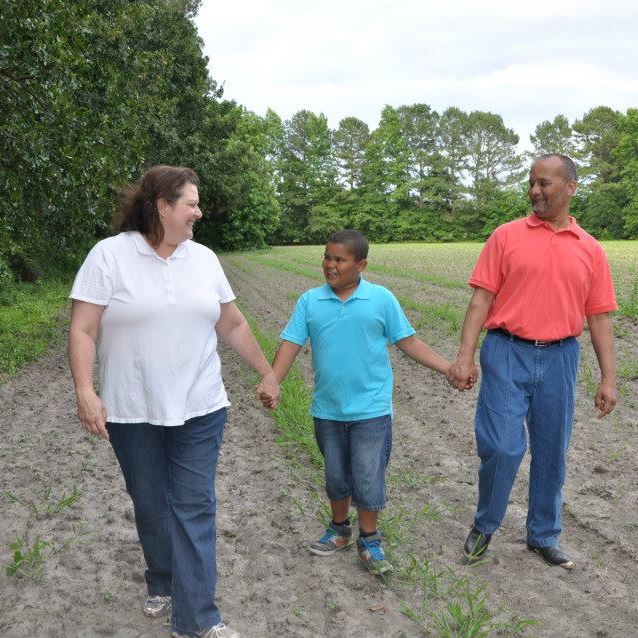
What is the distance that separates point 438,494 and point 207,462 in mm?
2431

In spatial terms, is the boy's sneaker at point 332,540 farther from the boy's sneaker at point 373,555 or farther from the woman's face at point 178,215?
the woman's face at point 178,215

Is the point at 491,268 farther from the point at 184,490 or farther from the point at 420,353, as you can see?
the point at 184,490

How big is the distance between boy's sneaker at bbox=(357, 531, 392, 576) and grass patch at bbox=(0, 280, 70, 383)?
693 centimetres

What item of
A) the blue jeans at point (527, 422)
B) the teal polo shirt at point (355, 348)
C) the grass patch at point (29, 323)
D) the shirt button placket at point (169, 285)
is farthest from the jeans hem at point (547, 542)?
the grass patch at point (29, 323)

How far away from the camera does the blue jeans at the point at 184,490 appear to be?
308 cm

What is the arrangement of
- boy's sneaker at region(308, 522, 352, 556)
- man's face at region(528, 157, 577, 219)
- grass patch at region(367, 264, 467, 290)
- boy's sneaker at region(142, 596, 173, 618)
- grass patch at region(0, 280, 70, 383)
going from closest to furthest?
boy's sneaker at region(142, 596, 173, 618) < man's face at region(528, 157, 577, 219) < boy's sneaker at region(308, 522, 352, 556) < grass patch at region(0, 280, 70, 383) < grass patch at region(367, 264, 467, 290)

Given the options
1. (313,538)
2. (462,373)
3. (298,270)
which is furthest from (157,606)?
(298,270)

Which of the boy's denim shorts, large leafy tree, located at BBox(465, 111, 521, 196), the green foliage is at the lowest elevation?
the green foliage

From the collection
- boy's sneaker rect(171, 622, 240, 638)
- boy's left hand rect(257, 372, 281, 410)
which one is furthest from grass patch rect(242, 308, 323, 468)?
boy's sneaker rect(171, 622, 240, 638)

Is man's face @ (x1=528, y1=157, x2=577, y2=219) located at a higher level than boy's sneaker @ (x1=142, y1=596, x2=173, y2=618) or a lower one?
higher

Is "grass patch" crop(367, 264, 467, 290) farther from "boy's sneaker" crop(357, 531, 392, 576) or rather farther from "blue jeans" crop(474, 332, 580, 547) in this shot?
"boy's sneaker" crop(357, 531, 392, 576)

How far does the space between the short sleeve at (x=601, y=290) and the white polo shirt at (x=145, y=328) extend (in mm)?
2131

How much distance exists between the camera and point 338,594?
363 centimetres

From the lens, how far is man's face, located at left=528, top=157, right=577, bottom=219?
379 centimetres
